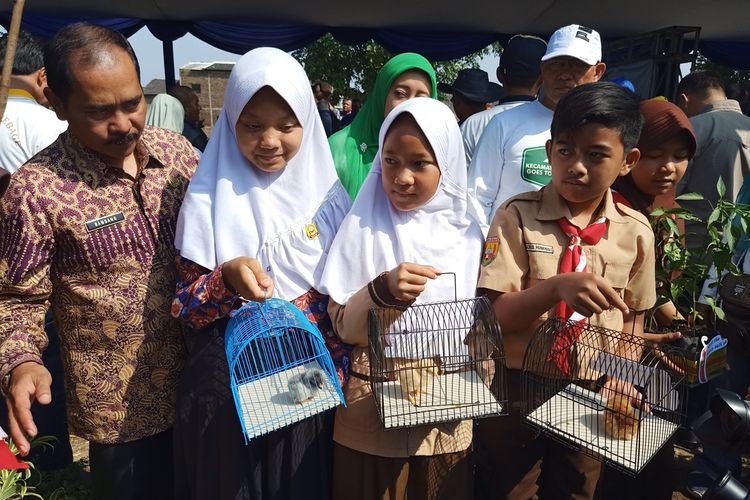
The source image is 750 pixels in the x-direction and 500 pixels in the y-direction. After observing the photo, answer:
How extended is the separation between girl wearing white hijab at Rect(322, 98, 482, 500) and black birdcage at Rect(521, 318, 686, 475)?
291mm

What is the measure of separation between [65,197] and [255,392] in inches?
31.3

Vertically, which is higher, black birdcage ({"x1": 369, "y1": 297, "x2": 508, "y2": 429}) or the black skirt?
black birdcage ({"x1": 369, "y1": 297, "x2": 508, "y2": 429})

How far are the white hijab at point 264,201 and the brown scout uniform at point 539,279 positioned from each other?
0.58m

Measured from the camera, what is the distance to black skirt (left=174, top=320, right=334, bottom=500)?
5.56 feet

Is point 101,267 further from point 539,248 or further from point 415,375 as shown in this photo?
→ point 539,248

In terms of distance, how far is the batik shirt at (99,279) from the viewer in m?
1.63

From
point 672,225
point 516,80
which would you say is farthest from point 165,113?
point 672,225

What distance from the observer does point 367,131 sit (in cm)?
310

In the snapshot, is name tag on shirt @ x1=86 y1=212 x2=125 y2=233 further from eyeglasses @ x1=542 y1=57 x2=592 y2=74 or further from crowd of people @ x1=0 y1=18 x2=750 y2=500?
eyeglasses @ x1=542 y1=57 x2=592 y2=74

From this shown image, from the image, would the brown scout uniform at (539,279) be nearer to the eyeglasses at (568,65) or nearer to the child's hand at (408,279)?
the child's hand at (408,279)

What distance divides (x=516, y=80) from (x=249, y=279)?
2.67 meters

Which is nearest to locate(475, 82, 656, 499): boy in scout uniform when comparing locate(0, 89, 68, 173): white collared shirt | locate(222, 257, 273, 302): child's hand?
locate(222, 257, 273, 302): child's hand

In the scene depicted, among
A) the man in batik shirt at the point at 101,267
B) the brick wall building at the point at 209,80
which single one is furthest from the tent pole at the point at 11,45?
the brick wall building at the point at 209,80

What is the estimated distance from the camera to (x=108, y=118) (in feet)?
5.44
